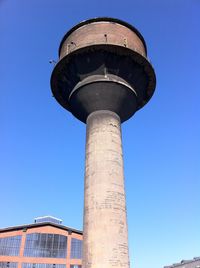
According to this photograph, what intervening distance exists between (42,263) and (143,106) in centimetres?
3295

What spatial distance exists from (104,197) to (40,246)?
3410cm

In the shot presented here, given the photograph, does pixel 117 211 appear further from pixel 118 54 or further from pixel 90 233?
pixel 118 54

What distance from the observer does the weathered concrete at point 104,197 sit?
475 inches

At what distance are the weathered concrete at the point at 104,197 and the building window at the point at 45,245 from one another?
109ft

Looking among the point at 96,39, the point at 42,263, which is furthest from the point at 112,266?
the point at 42,263

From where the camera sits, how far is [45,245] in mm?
43156

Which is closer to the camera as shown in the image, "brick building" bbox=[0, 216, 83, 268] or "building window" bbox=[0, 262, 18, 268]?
"building window" bbox=[0, 262, 18, 268]

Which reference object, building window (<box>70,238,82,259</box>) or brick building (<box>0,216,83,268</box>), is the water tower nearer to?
brick building (<box>0,216,83,268</box>)

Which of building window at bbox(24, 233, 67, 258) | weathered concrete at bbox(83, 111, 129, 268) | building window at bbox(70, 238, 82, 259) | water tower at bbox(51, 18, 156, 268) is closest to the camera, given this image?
weathered concrete at bbox(83, 111, 129, 268)

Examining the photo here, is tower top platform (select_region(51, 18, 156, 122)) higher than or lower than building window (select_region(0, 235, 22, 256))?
higher

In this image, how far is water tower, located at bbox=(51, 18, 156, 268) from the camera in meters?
12.4

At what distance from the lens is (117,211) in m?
13.0

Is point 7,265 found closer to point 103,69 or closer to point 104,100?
point 104,100

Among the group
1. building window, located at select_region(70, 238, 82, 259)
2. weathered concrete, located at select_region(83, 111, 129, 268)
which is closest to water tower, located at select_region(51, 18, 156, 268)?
weathered concrete, located at select_region(83, 111, 129, 268)
